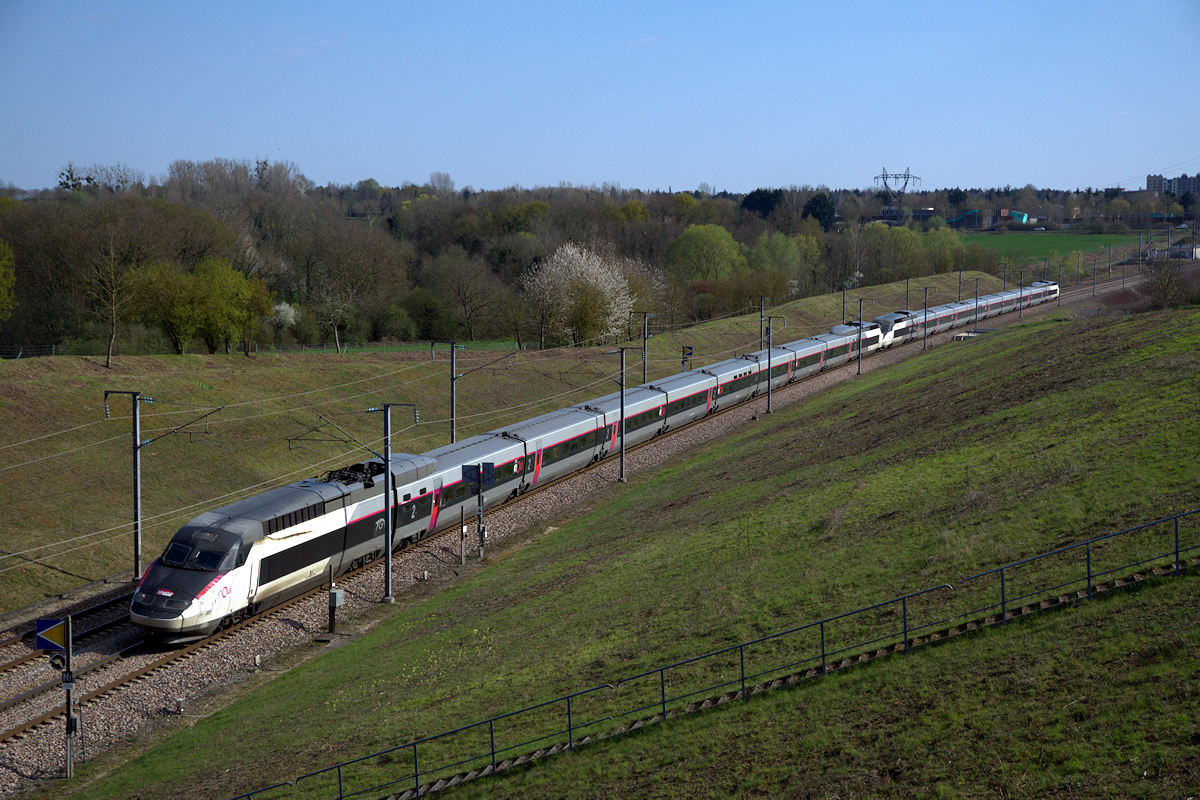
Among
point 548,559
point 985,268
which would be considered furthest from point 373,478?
point 985,268

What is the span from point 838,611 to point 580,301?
2633 inches

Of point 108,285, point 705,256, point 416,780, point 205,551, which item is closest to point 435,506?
point 205,551

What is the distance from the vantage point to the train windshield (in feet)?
82.3

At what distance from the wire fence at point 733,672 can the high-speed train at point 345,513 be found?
29.9 feet

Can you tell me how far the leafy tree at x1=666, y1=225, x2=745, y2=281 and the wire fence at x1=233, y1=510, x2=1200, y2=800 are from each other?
98.0 metres

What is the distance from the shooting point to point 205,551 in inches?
992

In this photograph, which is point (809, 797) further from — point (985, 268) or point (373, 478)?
point (985, 268)

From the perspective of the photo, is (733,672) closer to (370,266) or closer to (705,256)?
(370,266)

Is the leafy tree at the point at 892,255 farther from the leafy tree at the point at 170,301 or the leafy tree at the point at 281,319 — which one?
the leafy tree at the point at 170,301

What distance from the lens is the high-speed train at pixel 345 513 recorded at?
25.0 m

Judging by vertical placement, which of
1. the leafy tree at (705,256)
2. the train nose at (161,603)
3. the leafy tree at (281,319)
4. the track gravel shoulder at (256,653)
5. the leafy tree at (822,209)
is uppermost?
the leafy tree at (822,209)

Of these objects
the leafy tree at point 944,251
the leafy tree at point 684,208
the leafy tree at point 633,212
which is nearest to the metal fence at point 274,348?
the leafy tree at point 633,212

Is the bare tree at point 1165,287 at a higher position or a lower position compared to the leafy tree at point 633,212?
lower

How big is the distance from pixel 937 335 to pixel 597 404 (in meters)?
44.9
